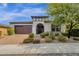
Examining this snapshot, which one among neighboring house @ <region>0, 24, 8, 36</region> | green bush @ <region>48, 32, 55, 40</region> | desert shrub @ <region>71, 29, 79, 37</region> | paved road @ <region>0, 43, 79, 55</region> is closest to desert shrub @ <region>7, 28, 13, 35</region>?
neighboring house @ <region>0, 24, 8, 36</region>

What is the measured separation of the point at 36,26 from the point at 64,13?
0.54m

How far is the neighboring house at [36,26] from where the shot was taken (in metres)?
4.65

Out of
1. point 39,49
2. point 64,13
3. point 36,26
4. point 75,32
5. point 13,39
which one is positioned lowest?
point 39,49

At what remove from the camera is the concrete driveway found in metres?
4.64

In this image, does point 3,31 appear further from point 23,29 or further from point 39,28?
point 39,28

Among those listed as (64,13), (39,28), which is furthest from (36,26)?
(64,13)

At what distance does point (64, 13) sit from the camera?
184 inches

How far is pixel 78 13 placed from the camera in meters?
4.63

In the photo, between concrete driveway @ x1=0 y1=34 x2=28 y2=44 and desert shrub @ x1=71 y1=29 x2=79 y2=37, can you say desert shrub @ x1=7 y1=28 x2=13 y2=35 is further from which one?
desert shrub @ x1=71 y1=29 x2=79 y2=37

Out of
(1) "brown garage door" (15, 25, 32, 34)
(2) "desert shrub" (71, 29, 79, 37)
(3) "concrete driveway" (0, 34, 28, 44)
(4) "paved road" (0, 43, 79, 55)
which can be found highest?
(1) "brown garage door" (15, 25, 32, 34)

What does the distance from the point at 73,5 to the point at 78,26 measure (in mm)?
378

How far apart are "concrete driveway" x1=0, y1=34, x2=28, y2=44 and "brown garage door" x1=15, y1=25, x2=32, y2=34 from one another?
67 millimetres

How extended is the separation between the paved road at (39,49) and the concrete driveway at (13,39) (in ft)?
0.23

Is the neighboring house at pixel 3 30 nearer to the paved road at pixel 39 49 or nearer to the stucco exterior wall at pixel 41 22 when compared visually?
the paved road at pixel 39 49
